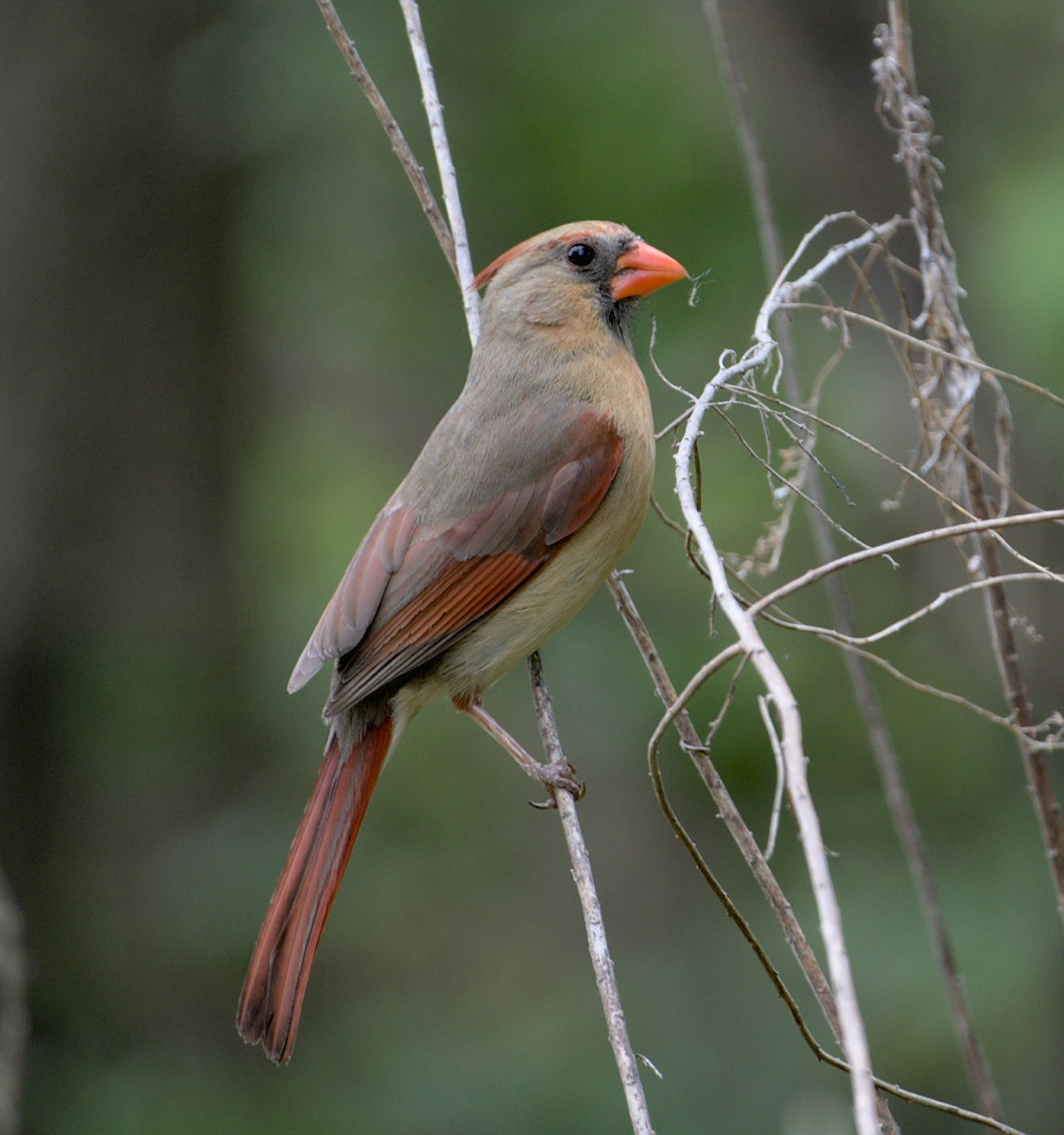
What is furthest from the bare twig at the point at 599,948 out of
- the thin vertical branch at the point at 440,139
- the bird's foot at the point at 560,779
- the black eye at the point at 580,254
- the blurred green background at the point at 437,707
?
the blurred green background at the point at 437,707

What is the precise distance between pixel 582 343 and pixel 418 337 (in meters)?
2.45

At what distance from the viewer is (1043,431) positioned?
4453 millimetres

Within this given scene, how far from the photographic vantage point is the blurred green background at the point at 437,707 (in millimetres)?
4250

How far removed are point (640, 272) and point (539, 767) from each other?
122 centimetres

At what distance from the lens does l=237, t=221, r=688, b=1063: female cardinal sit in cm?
300

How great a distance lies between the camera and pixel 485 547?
306 cm

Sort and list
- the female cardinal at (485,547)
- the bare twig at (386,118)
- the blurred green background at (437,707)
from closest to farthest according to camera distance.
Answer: the bare twig at (386,118)
the female cardinal at (485,547)
the blurred green background at (437,707)

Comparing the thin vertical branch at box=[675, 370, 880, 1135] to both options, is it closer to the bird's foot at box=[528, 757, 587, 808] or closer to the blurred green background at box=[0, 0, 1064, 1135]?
the bird's foot at box=[528, 757, 587, 808]

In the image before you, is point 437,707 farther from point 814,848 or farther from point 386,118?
point 814,848

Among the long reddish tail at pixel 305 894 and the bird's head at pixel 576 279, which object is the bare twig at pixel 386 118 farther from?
the long reddish tail at pixel 305 894

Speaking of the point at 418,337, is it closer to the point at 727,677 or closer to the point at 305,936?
the point at 727,677

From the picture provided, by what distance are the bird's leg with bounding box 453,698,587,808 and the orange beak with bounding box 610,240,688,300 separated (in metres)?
1.04

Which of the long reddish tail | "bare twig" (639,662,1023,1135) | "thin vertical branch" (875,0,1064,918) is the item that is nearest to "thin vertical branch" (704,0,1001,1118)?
"thin vertical branch" (875,0,1064,918)

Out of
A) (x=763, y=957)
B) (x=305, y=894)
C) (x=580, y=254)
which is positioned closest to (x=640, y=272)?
(x=580, y=254)
